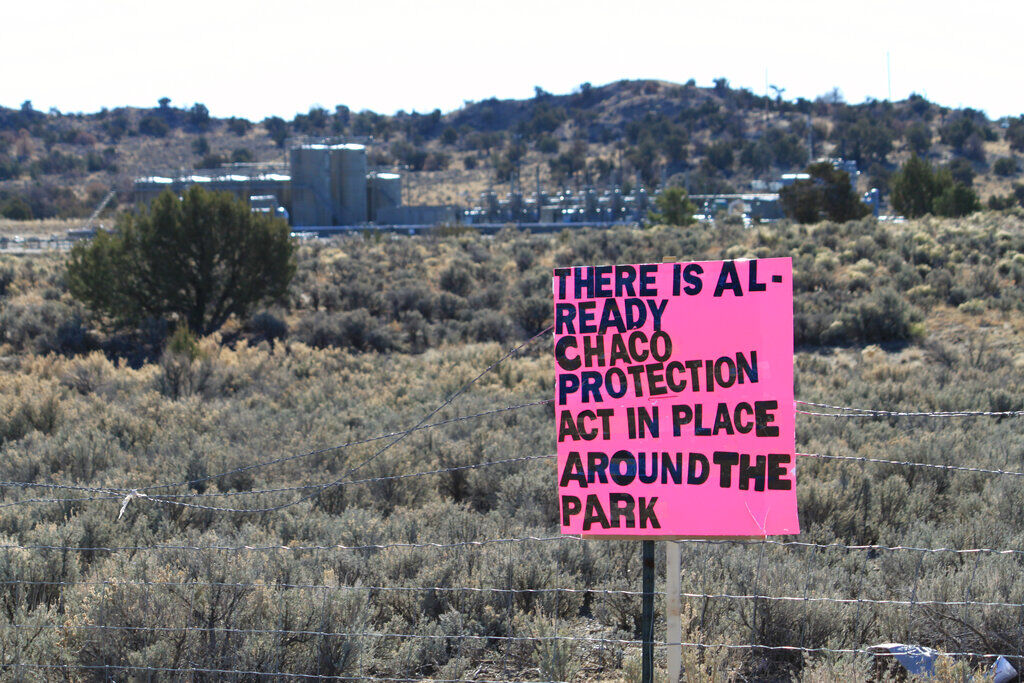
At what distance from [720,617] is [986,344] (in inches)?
543

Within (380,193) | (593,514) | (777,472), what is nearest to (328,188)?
(380,193)

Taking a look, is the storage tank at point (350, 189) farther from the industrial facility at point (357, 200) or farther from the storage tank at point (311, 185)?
the storage tank at point (311, 185)

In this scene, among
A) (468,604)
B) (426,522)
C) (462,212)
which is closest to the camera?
(468,604)

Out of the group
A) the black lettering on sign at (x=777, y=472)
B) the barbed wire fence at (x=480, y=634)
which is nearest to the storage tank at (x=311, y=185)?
the barbed wire fence at (x=480, y=634)

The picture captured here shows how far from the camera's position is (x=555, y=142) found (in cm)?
10931

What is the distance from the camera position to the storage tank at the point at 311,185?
63.2 metres

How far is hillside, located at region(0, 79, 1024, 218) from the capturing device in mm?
89250

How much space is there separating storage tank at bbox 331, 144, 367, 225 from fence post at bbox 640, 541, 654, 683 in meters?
62.6

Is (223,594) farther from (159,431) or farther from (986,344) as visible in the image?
(986,344)

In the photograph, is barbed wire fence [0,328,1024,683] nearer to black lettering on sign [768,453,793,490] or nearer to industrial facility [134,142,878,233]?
black lettering on sign [768,453,793,490]

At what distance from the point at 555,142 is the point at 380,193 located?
4752 centimetres

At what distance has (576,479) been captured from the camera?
13.4 ft

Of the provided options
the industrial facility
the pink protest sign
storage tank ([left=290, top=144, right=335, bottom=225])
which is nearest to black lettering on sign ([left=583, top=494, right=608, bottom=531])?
the pink protest sign

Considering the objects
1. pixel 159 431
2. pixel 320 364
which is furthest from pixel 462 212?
pixel 159 431
